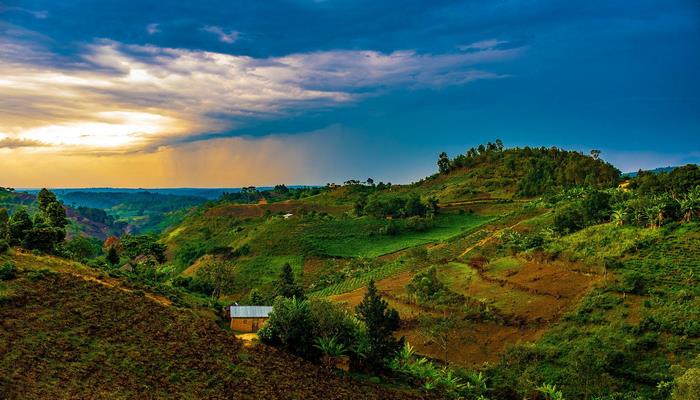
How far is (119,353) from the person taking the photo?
25766 mm

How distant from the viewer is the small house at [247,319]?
3675 cm

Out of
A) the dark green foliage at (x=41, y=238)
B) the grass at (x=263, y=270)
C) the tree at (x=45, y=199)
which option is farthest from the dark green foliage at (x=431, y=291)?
the tree at (x=45, y=199)

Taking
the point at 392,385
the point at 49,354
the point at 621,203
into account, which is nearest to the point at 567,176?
the point at 621,203

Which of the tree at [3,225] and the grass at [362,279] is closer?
the tree at [3,225]

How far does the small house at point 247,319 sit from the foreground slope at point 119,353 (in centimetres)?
330

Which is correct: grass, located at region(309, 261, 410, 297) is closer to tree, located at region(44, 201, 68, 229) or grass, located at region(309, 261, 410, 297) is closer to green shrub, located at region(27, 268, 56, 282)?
tree, located at region(44, 201, 68, 229)

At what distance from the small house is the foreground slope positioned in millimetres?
3301

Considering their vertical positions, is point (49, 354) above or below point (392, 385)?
above

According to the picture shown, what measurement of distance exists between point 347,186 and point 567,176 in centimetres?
7344

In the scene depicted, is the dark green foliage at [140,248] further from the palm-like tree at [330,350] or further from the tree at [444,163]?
the tree at [444,163]

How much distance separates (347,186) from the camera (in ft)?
569

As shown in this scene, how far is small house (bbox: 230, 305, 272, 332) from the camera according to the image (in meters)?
36.8

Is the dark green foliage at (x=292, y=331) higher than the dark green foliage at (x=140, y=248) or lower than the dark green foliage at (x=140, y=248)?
lower

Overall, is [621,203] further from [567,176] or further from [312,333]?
[567,176]
